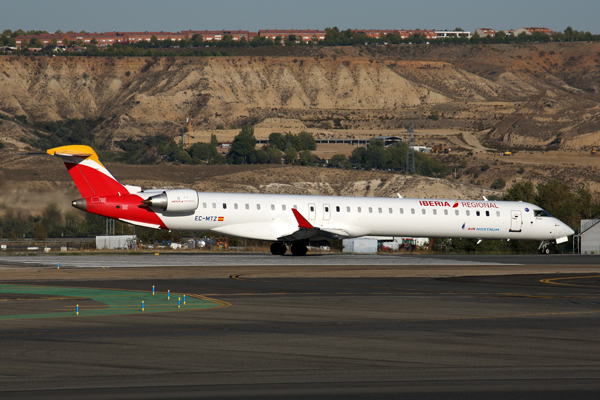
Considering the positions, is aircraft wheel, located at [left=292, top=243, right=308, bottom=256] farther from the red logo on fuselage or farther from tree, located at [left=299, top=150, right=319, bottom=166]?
tree, located at [left=299, top=150, right=319, bottom=166]

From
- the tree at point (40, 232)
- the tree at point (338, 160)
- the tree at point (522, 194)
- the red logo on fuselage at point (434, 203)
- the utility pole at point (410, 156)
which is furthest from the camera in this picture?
the tree at point (338, 160)

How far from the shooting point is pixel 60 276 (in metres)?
24.5

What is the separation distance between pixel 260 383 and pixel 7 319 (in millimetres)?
7435

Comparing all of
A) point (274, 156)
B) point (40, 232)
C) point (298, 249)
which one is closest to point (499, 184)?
point (274, 156)

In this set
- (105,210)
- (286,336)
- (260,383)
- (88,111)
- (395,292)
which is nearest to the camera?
(260,383)

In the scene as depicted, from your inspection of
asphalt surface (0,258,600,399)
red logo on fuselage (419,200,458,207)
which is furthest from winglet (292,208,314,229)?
asphalt surface (0,258,600,399)

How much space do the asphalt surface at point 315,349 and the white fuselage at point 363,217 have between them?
15.5 metres

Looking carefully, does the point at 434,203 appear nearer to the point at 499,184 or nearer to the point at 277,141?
the point at 499,184

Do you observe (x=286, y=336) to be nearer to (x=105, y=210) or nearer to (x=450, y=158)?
(x=105, y=210)

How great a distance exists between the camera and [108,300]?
18.2 meters

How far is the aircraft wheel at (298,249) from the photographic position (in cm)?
3722

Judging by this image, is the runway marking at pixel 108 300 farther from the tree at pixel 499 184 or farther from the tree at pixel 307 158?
the tree at pixel 307 158

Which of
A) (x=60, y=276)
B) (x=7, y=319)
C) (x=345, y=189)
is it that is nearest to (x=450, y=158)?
(x=345, y=189)

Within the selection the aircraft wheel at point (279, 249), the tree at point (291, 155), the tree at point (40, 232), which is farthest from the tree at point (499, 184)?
the aircraft wheel at point (279, 249)
